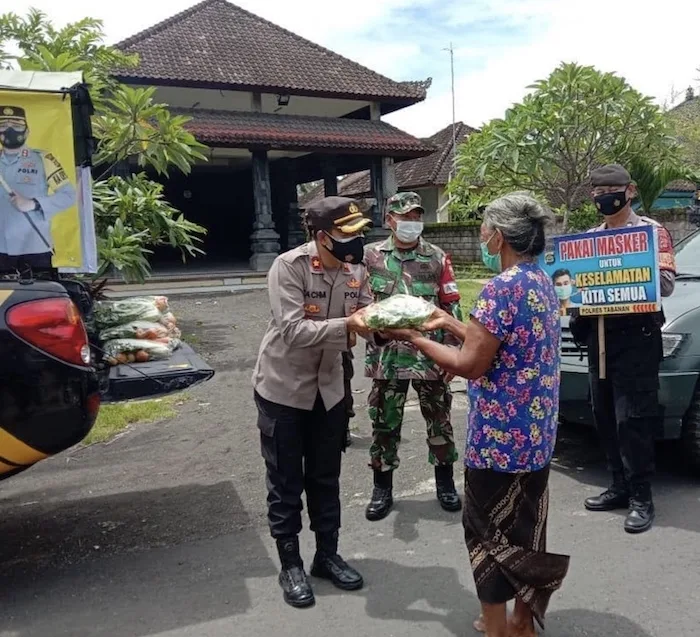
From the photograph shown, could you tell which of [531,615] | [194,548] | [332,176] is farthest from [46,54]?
[332,176]

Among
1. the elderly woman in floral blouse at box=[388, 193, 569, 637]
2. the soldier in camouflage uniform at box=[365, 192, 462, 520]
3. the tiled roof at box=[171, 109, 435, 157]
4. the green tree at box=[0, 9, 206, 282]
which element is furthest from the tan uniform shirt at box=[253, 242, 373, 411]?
the tiled roof at box=[171, 109, 435, 157]

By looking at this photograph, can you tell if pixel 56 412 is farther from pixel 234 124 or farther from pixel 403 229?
pixel 234 124

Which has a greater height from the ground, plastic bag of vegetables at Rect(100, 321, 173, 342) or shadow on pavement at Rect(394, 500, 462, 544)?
plastic bag of vegetables at Rect(100, 321, 173, 342)

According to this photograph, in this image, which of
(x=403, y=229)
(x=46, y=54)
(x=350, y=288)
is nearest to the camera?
A: (x=350, y=288)

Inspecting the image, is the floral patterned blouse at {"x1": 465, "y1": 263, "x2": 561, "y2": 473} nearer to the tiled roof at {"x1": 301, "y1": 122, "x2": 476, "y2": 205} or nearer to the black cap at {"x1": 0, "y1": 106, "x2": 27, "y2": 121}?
the black cap at {"x1": 0, "y1": 106, "x2": 27, "y2": 121}

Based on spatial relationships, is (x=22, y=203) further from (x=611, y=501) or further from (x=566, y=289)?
(x=611, y=501)

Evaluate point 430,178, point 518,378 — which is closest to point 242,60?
point 430,178

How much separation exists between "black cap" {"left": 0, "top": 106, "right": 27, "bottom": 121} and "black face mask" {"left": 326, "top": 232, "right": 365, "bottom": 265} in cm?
152

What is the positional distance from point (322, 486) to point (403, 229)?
1580 mm

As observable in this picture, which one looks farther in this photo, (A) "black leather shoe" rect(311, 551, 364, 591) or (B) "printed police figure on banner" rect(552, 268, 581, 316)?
(B) "printed police figure on banner" rect(552, 268, 581, 316)

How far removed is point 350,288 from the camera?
10.4 ft

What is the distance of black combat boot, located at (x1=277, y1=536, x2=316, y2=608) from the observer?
3.00 meters

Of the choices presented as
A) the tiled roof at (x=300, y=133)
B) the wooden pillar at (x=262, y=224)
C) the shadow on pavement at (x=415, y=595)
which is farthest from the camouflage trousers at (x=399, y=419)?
the wooden pillar at (x=262, y=224)

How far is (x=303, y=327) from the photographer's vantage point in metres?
2.86
